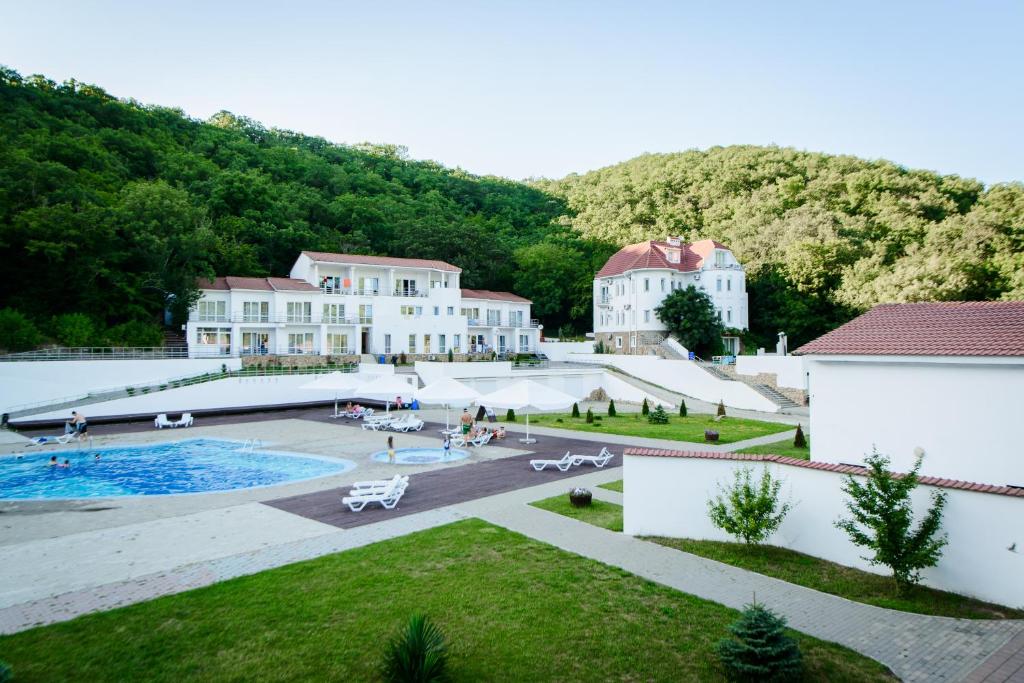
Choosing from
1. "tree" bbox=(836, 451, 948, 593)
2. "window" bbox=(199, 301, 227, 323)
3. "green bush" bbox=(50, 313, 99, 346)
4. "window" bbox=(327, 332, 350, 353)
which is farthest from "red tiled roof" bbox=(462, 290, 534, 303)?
"tree" bbox=(836, 451, 948, 593)

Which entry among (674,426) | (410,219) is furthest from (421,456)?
(410,219)

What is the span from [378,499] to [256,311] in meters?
34.6

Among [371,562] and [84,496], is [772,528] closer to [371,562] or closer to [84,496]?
[371,562]

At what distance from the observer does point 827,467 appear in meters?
9.32

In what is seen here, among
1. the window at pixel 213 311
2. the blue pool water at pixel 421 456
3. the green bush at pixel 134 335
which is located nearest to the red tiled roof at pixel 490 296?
the window at pixel 213 311

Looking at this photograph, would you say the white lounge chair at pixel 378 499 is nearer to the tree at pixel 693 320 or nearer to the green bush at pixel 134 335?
the green bush at pixel 134 335

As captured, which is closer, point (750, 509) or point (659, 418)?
point (750, 509)

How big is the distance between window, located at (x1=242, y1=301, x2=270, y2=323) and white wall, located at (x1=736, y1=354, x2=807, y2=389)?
34257 mm

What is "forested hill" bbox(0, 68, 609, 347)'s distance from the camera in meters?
35.7

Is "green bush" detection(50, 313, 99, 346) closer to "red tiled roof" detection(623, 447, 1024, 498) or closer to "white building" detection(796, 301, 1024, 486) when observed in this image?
"red tiled roof" detection(623, 447, 1024, 498)

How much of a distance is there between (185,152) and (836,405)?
61268 millimetres

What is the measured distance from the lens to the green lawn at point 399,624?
6094mm

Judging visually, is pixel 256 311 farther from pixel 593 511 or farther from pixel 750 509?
pixel 750 509

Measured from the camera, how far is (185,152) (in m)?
55.8
